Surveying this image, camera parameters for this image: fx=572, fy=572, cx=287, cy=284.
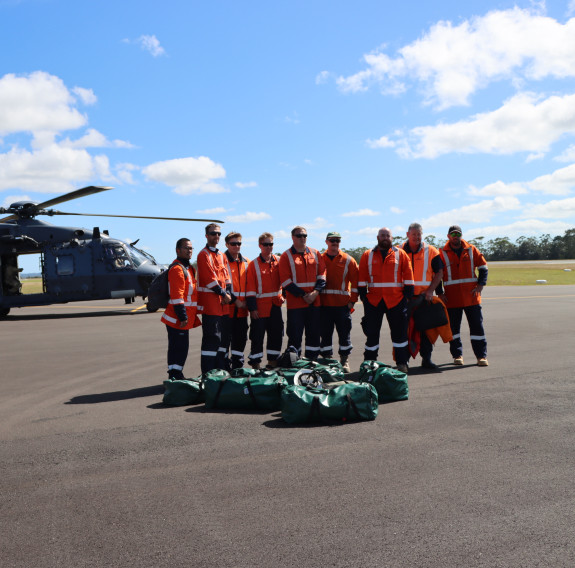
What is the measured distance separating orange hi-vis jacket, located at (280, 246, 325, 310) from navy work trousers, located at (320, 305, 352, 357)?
0.37 meters

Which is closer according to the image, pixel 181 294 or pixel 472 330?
pixel 181 294

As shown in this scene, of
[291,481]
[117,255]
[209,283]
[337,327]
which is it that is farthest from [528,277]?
[291,481]

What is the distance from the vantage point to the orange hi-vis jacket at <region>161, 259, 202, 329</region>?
24.4ft

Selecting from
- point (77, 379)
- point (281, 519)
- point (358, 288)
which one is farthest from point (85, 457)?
point (358, 288)

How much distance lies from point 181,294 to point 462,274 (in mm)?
4679

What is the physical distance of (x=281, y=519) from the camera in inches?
141

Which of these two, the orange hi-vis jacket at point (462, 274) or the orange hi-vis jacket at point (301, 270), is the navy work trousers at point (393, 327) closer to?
the orange hi-vis jacket at point (301, 270)

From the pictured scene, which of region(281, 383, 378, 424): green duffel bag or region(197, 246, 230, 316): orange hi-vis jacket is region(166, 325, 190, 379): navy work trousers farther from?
region(281, 383, 378, 424): green duffel bag

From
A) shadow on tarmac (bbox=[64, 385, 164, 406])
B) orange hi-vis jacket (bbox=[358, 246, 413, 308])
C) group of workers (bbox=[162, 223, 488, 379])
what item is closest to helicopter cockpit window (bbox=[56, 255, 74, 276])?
group of workers (bbox=[162, 223, 488, 379])

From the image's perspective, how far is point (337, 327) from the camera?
912cm

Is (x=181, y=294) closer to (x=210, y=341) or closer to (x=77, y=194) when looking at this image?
(x=210, y=341)

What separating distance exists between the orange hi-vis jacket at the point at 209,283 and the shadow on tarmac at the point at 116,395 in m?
1.28

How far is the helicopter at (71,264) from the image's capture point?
20062 millimetres

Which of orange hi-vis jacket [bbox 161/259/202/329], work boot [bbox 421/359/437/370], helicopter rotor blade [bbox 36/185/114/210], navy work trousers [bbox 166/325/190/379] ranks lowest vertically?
work boot [bbox 421/359/437/370]
